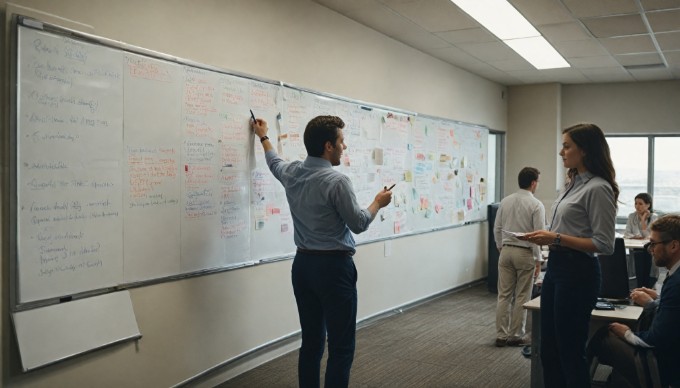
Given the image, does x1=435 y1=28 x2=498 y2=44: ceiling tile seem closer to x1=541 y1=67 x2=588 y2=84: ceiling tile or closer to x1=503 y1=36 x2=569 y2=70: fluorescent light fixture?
x1=503 y1=36 x2=569 y2=70: fluorescent light fixture

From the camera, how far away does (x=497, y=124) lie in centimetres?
793

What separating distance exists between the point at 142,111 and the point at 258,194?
104 centimetres

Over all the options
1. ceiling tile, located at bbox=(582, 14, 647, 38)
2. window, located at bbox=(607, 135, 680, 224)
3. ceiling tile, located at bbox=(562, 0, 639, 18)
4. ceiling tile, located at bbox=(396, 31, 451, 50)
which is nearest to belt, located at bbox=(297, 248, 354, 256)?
ceiling tile, located at bbox=(562, 0, 639, 18)

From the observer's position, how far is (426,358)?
414cm

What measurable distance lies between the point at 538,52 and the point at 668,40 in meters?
1.21

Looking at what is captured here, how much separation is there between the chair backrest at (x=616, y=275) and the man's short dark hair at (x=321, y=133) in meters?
1.69

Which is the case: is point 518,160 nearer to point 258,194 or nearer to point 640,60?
point 640,60

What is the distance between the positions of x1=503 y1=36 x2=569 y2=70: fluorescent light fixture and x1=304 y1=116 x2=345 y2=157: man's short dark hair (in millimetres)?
3330

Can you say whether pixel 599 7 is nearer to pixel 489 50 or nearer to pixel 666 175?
pixel 489 50

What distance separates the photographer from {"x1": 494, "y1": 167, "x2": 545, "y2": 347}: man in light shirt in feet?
14.6

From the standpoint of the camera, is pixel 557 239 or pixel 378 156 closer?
pixel 557 239

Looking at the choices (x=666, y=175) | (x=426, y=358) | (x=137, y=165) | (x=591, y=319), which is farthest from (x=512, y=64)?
(x=137, y=165)

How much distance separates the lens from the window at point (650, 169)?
772 centimetres

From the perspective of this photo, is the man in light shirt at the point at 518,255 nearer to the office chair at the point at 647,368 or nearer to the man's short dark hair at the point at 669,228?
the man's short dark hair at the point at 669,228
